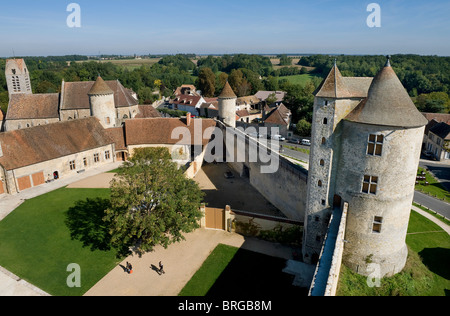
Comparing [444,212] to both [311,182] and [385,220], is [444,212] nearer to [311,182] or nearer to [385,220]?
[385,220]

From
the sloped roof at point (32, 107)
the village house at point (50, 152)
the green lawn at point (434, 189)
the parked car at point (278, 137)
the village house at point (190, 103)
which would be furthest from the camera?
the village house at point (190, 103)

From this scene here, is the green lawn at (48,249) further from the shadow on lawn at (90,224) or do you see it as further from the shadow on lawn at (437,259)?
the shadow on lawn at (437,259)

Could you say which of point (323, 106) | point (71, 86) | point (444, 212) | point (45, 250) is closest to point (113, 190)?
point (45, 250)

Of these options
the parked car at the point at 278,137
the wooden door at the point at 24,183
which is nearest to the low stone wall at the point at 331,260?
the wooden door at the point at 24,183

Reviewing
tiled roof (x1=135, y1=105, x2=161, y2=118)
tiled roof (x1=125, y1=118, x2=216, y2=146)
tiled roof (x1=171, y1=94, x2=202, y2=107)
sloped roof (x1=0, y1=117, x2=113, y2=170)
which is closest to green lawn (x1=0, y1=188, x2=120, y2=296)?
sloped roof (x1=0, y1=117, x2=113, y2=170)

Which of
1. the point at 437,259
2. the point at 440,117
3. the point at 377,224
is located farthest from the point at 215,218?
the point at 440,117
